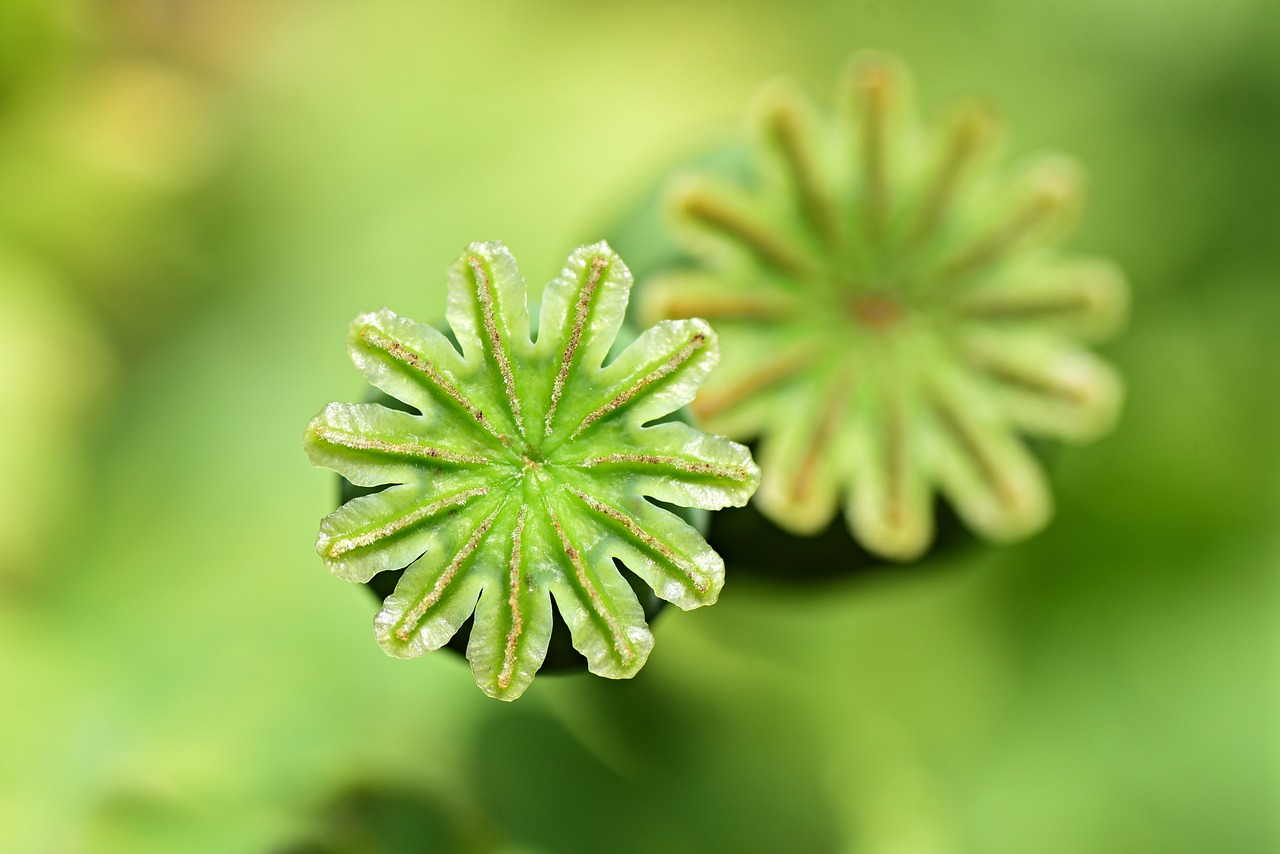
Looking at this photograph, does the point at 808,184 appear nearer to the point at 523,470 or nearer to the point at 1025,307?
the point at 1025,307

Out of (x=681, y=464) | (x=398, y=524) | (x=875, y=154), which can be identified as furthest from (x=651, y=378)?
(x=875, y=154)

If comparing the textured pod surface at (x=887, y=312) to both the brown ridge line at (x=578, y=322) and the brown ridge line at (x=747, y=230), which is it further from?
the brown ridge line at (x=578, y=322)

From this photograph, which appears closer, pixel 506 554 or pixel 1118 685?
pixel 506 554

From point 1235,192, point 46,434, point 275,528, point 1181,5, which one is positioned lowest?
point 275,528

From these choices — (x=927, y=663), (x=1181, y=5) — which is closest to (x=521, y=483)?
(x=927, y=663)

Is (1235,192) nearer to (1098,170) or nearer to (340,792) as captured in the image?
(1098,170)
